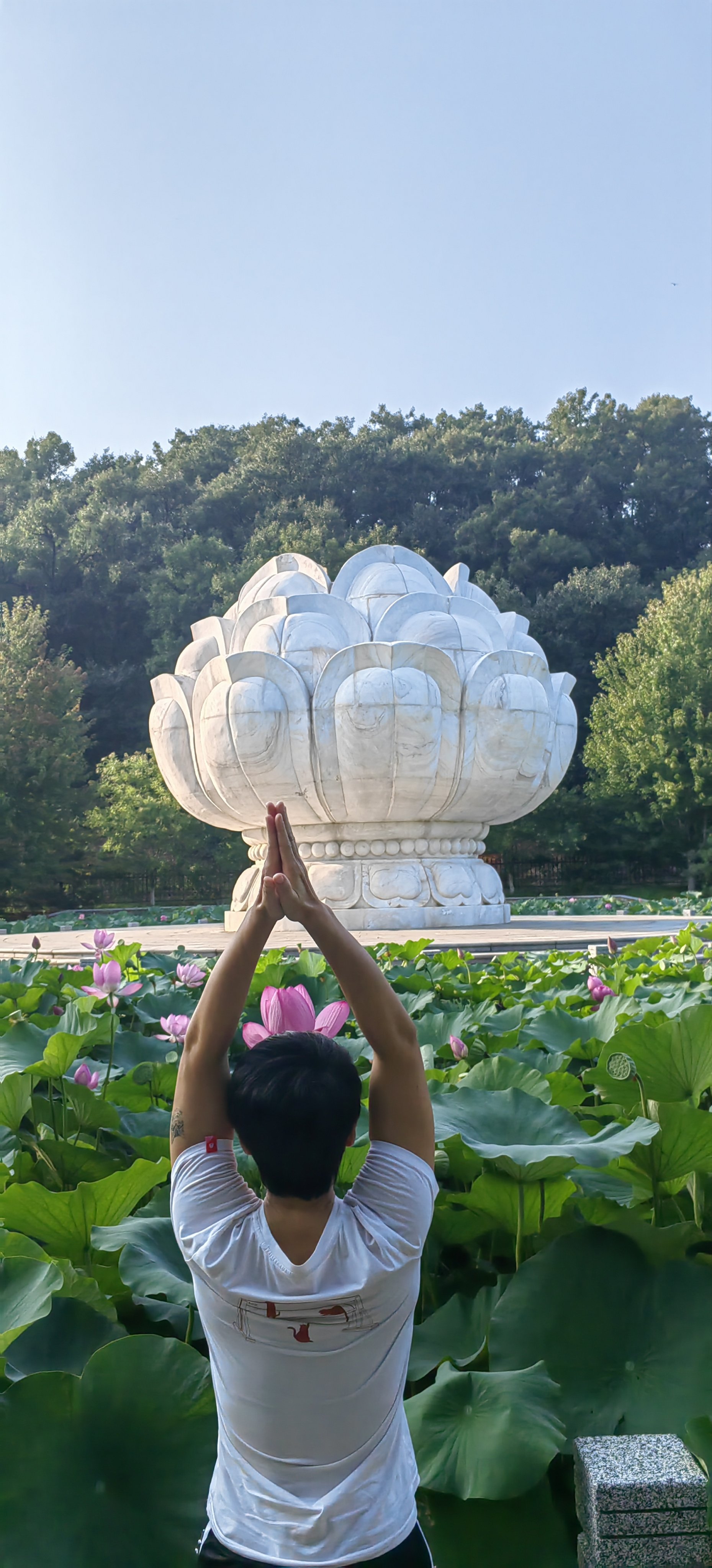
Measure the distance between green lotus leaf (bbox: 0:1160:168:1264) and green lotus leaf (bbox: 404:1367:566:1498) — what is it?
40 cm

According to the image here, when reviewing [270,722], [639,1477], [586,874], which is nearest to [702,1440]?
[639,1477]

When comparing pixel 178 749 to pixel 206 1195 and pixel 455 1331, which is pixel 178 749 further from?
pixel 206 1195

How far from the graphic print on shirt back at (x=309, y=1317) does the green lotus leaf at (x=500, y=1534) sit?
0.95ft

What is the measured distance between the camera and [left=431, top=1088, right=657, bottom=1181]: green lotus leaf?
1.28m

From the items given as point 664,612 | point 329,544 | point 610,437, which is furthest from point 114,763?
point 610,437

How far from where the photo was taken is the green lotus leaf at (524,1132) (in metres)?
1.28

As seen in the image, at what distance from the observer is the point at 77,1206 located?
4.30ft

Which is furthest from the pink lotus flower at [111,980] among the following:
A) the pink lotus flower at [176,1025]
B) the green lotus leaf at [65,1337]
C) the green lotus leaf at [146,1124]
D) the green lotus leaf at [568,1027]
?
the green lotus leaf at [65,1337]

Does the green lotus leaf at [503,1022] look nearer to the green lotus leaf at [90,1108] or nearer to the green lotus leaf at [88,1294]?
the green lotus leaf at [90,1108]

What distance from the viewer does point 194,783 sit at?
1027 cm

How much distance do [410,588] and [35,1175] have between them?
9.23 m

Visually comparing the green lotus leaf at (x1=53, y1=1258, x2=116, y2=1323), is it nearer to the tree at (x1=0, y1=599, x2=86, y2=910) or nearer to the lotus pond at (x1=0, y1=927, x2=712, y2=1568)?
the lotus pond at (x1=0, y1=927, x2=712, y2=1568)

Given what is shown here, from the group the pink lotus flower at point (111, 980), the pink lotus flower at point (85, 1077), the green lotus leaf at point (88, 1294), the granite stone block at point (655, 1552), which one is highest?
the pink lotus flower at point (111, 980)

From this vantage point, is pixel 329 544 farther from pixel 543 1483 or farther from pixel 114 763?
pixel 543 1483
